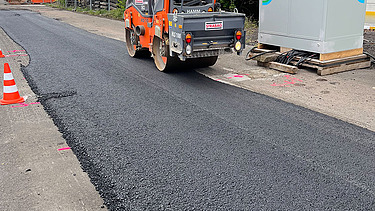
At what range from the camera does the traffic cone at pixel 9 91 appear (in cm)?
673

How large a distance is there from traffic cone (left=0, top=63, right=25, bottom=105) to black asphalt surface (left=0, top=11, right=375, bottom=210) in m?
0.50

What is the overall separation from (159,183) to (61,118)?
8.83 ft

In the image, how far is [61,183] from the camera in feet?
13.6

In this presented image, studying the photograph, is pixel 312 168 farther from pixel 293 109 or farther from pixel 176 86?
pixel 176 86

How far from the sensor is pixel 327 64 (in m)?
8.91

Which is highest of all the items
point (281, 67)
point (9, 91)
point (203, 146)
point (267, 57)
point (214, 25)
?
point (214, 25)

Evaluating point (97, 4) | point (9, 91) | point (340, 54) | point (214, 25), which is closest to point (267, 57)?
point (340, 54)

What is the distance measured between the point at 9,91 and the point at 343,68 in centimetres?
730

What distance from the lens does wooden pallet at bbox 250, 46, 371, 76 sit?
29.1ft

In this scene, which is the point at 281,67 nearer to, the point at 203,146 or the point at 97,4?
the point at 203,146

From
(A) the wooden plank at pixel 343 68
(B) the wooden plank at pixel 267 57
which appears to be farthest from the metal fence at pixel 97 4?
(A) the wooden plank at pixel 343 68

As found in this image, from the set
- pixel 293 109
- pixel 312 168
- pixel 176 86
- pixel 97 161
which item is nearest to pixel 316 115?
pixel 293 109

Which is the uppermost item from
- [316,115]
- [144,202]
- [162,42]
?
[162,42]

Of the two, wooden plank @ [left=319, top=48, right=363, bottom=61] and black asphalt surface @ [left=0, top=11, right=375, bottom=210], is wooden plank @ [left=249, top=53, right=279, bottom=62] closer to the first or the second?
wooden plank @ [left=319, top=48, right=363, bottom=61]
